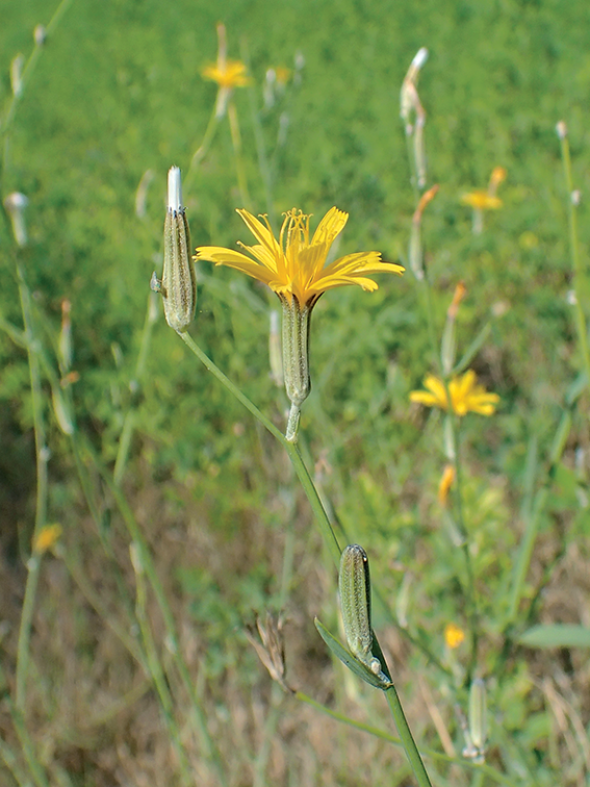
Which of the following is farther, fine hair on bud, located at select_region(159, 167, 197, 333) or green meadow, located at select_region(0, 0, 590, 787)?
green meadow, located at select_region(0, 0, 590, 787)

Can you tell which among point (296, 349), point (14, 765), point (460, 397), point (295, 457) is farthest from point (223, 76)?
point (14, 765)

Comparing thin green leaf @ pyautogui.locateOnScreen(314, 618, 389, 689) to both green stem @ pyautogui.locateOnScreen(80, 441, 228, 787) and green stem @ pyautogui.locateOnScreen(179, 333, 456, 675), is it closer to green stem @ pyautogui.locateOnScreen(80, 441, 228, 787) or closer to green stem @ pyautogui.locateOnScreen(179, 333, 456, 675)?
green stem @ pyautogui.locateOnScreen(179, 333, 456, 675)

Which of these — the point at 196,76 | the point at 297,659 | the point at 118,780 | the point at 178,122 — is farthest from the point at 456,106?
the point at 118,780

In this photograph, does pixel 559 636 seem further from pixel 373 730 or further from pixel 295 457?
pixel 295 457

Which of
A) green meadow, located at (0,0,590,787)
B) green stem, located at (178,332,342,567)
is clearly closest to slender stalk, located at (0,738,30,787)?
green meadow, located at (0,0,590,787)

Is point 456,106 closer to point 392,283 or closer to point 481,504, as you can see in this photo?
point 392,283

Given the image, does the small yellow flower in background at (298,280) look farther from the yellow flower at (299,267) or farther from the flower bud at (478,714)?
the flower bud at (478,714)

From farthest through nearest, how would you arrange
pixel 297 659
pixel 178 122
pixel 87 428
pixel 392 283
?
pixel 178 122 → pixel 392 283 → pixel 87 428 → pixel 297 659

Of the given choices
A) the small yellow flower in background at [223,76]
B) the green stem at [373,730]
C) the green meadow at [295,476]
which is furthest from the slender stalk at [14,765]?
the small yellow flower in background at [223,76]

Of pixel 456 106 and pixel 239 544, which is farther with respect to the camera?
pixel 456 106
